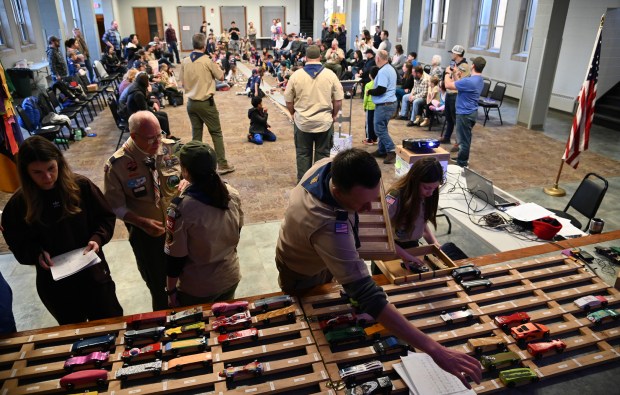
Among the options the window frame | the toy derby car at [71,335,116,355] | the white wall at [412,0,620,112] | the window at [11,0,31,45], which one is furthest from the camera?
the window frame

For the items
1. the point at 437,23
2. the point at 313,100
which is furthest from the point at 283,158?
the point at 437,23

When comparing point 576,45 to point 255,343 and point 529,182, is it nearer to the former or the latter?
point 529,182

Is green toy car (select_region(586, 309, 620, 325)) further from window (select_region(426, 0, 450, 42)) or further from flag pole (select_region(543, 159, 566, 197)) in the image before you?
window (select_region(426, 0, 450, 42))

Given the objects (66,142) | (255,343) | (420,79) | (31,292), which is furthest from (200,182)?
(420,79)

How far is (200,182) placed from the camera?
6.97 ft

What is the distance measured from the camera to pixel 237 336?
Result: 1.97 m

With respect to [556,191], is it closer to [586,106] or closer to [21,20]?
[586,106]

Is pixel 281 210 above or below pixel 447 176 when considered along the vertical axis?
below

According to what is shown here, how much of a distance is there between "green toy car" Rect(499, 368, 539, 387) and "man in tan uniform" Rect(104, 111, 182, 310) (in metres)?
2.18

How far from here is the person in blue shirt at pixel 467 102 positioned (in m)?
6.31

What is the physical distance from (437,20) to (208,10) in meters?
13.6

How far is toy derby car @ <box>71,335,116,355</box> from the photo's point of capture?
190cm

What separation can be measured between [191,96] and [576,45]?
899 centimetres

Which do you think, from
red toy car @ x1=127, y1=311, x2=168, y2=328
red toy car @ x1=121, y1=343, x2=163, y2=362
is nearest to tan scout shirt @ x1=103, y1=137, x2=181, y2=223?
red toy car @ x1=127, y1=311, x2=168, y2=328
